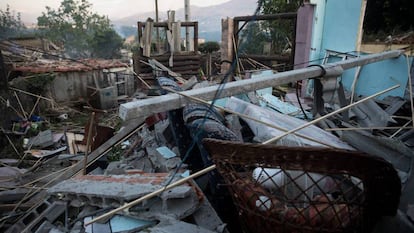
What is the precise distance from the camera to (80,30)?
83.8 feet

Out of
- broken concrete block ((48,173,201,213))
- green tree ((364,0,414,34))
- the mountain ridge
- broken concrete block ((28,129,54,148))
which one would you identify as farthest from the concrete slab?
broken concrete block ((28,129,54,148))

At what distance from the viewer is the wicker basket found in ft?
4.17

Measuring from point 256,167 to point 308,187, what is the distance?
30 centimetres

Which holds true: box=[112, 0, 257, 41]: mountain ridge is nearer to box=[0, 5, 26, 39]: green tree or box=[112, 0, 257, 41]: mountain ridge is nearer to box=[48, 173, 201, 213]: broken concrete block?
box=[48, 173, 201, 213]: broken concrete block

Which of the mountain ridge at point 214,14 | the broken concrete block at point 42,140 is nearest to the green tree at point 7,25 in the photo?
the broken concrete block at point 42,140

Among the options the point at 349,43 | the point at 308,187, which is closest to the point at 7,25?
the point at 349,43

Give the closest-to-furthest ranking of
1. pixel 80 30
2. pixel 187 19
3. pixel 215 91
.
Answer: pixel 215 91, pixel 187 19, pixel 80 30

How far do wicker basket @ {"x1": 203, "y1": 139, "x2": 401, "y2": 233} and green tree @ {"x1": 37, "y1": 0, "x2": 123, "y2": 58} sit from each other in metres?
24.6

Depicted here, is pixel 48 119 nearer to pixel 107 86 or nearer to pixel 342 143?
pixel 107 86

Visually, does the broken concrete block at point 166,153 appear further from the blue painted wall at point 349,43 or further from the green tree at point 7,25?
the green tree at point 7,25

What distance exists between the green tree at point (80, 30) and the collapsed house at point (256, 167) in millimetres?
20551

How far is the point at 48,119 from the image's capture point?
11.5m

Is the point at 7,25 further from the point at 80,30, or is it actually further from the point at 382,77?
the point at 80,30

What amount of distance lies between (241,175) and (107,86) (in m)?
14.7
